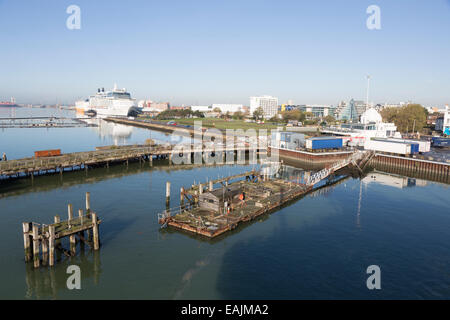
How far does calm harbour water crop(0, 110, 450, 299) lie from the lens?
19938mm

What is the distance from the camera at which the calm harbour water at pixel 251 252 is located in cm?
1994

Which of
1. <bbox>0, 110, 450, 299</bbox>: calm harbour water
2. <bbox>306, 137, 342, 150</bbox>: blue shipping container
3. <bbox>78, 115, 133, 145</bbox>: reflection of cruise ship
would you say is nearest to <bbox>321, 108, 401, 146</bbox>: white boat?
<bbox>306, 137, 342, 150</bbox>: blue shipping container

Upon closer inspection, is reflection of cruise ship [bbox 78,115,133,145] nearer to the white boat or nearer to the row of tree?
the white boat

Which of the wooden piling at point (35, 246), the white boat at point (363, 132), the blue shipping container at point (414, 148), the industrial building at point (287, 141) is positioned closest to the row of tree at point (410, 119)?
the white boat at point (363, 132)

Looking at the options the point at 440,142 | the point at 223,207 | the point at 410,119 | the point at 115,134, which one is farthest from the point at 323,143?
the point at 115,134

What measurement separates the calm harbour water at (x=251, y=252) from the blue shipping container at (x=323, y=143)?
29.8 metres

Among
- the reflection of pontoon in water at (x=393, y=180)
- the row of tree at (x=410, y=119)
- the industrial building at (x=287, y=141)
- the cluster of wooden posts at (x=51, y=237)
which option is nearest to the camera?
the cluster of wooden posts at (x=51, y=237)

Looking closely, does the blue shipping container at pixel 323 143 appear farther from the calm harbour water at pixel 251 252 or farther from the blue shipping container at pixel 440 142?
the blue shipping container at pixel 440 142

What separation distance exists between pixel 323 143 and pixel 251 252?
52.3 m

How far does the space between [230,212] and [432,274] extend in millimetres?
17241
